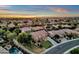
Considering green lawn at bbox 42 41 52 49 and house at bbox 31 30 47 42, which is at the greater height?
house at bbox 31 30 47 42

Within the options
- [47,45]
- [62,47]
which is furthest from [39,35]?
[62,47]

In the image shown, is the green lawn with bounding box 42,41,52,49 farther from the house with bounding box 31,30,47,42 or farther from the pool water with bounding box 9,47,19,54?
the pool water with bounding box 9,47,19,54

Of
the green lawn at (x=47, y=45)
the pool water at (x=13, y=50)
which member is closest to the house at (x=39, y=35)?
the green lawn at (x=47, y=45)

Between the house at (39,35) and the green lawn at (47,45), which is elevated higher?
the house at (39,35)

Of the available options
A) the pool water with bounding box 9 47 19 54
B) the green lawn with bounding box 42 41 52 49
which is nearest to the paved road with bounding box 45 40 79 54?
the green lawn with bounding box 42 41 52 49

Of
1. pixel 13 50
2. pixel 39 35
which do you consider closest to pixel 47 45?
pixel 39 35

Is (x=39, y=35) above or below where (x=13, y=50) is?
above

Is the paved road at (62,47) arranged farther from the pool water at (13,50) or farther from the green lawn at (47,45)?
the pool water at (13,50)

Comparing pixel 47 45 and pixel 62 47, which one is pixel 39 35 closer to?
pixel 47 45

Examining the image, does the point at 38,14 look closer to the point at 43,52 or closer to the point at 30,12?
the point at 30,12

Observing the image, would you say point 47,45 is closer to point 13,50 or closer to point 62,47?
point 62,47
